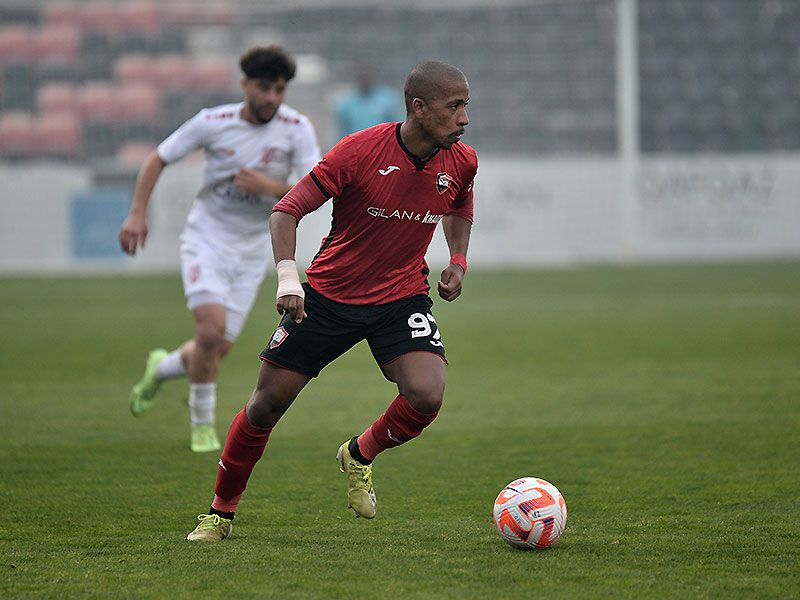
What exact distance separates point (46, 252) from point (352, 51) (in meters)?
6.64

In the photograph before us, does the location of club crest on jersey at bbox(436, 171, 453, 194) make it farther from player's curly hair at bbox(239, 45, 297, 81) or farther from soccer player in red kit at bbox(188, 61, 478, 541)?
player's curly hair at bbox(239, 45, 297, 81)

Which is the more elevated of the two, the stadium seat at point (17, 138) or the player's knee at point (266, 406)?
the player's knee at point (266, 406)

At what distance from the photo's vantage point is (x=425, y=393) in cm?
513

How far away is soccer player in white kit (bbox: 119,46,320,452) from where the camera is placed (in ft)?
24.0

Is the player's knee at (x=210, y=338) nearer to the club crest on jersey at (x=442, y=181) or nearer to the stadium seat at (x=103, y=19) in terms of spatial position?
the club crest on jersey at (x=442, y=181)

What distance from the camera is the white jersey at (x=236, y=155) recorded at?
7.50m

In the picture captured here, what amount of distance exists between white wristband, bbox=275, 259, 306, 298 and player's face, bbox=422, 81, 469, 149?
0.77 m

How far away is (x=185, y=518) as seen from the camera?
215 inches

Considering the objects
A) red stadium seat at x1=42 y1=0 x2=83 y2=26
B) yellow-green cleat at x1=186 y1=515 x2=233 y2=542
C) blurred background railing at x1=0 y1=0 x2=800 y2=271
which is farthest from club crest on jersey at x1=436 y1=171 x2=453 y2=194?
red stadium seat at x1=42 y1=0 x2=83 y2=26

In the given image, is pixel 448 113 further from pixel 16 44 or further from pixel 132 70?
pixel 16 44

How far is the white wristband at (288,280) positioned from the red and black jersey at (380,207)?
27cm

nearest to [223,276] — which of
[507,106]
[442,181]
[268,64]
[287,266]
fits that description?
[268,64]

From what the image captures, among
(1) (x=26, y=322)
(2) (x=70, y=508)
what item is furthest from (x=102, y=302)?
(2) (x=70, y=508)

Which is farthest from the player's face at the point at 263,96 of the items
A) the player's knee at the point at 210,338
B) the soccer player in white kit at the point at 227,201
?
the player's knee at the point at 210,338
